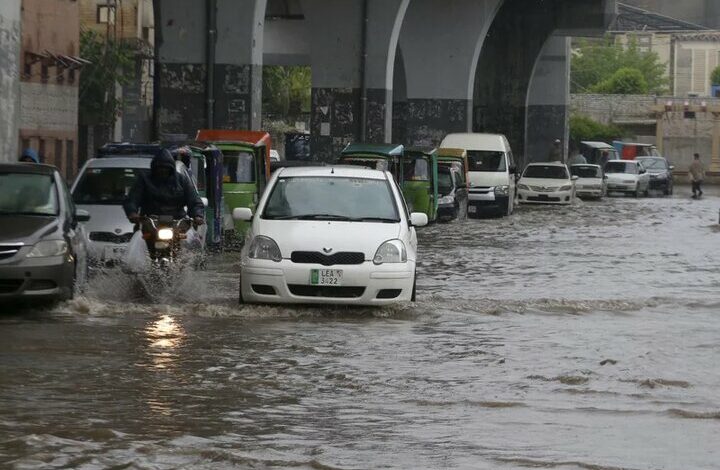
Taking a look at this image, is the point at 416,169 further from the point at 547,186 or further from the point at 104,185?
the point at 104,185

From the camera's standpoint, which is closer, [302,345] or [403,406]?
[403,406]

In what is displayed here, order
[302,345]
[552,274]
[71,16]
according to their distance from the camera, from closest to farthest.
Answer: [302,345], [552,274], [71,16]

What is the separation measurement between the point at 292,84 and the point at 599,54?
6018 centimetres

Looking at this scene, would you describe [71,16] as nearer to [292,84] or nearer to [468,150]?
[468,150]

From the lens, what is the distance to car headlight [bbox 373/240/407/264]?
16.2 metres

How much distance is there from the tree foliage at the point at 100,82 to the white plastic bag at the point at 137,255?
141 ft

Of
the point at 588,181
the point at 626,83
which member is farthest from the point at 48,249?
the point at 626,83

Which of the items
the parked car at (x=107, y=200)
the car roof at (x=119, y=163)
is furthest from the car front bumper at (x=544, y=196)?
the car roof at (x=119, y=163)

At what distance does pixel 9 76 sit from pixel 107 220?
429 centimetres

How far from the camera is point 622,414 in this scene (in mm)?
10461

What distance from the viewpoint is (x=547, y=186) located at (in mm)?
53188

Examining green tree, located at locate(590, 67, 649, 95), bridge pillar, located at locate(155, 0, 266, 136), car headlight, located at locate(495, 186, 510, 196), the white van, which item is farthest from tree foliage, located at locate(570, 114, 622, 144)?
bridge pillar, located at locate(155, 0, 266, 136)

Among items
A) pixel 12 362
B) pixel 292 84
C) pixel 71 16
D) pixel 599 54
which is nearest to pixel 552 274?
pixel 12 362

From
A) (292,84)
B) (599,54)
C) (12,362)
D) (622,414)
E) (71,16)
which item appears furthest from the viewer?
(599,54)
